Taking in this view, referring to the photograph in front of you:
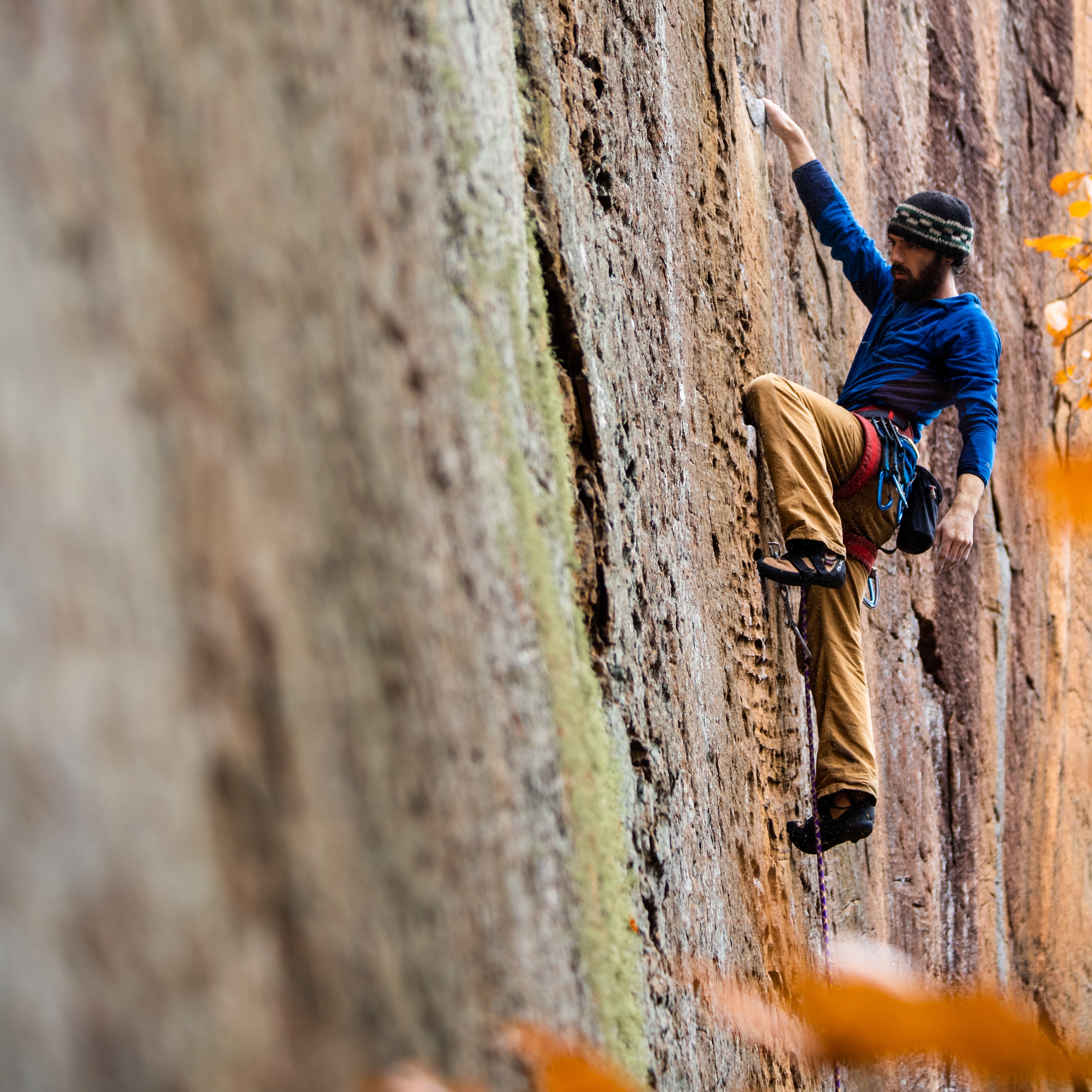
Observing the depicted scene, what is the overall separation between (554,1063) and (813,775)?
2.23m

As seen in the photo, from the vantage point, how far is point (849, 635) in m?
3.52

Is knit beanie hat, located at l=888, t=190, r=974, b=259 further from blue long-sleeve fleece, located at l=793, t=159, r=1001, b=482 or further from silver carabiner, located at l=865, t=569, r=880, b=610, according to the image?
silver carabiner, located at l=865, t=569, r=880, b=610

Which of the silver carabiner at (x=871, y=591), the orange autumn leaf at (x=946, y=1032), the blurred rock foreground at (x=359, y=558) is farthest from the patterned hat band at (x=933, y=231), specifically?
the orange autumn leaf at (x=946, y=1032)

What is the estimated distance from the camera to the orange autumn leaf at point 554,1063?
1.36m

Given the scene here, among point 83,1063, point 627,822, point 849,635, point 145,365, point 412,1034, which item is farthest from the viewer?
point 849,635

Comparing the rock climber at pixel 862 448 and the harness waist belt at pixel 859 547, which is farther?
the harness waist belt at pixel 859 547

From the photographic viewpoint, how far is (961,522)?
327 cm

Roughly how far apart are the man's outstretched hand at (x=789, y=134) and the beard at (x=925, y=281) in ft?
1.91

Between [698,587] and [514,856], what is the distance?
1.53m

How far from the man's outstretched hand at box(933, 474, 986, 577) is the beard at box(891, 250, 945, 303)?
636mm

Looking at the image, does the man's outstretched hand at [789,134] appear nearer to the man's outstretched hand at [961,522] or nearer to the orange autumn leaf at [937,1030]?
the man's outstretched hand at [961,522]

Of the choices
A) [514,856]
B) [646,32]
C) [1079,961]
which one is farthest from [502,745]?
[1079,961]

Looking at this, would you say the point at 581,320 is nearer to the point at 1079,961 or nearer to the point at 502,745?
the point at 502,745

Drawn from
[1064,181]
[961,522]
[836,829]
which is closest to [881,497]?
[961,522]
